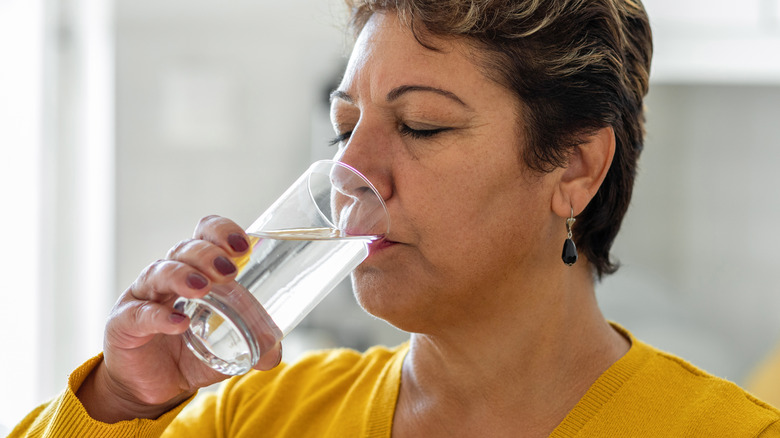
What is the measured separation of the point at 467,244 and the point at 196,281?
428 mm

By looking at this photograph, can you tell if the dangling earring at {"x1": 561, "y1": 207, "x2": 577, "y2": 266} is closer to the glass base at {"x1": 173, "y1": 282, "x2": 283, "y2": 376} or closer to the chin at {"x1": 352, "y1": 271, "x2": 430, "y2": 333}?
the chin at {"x1": 352, "y1": 271, "x2": 430, "y2": 333}

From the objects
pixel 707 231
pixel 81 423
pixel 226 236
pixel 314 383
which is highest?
pixel 226 236

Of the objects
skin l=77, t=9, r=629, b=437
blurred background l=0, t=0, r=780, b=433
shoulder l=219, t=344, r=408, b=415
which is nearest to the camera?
skin l=77, t=9, r=629, b=437

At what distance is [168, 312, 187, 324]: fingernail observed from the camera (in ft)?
3.15

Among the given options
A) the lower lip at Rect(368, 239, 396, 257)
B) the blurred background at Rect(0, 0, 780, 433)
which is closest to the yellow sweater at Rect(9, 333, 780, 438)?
the lower lip at Rect(368, 239, 396, 257)

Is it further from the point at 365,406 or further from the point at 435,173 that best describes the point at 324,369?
the point at 435,173

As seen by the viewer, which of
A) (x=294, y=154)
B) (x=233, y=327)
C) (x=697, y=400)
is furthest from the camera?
(x=294, y=154)

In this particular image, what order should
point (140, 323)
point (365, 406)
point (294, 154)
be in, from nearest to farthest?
point (140, 323), point (365, 406), point (294, 154)

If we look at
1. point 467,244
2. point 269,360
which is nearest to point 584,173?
point 467,244

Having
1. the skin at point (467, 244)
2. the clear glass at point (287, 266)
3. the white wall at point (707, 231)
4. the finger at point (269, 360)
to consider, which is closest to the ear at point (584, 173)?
the skin at point (467, 244)

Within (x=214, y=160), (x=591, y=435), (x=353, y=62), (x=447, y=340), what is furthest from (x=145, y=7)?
(x=591, y=435)

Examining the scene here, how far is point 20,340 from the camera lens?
9.18ft

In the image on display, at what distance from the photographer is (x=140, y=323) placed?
3.35ft

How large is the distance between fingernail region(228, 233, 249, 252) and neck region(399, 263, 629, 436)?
0.44 m
